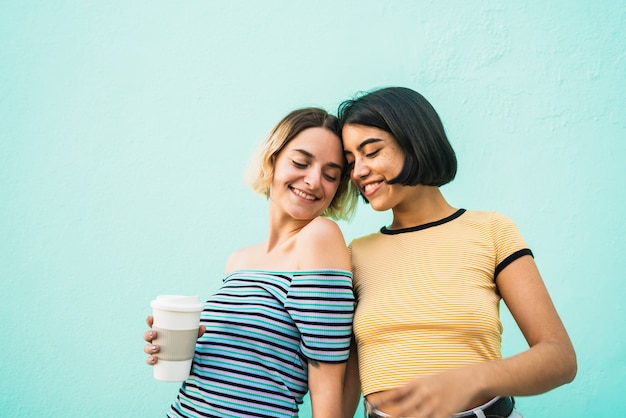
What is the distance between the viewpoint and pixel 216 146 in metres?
1.77

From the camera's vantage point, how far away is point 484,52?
1.66 m

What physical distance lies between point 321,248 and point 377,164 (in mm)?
239

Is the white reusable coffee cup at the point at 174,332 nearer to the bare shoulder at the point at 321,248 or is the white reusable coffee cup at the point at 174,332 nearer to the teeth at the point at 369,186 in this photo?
the bare shoulder at the point at 321,248

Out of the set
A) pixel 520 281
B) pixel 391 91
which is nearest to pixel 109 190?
pixel 391 91

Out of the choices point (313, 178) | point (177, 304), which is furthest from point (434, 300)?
point (177, 304)

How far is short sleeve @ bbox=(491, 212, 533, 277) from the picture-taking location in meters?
1.01

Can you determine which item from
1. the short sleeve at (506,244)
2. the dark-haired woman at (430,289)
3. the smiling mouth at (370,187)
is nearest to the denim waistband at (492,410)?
the dark-haired woman at (430,289)

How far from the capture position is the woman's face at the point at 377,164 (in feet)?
3.68

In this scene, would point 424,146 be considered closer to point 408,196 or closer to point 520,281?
point 408,196

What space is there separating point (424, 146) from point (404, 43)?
762 millimetres

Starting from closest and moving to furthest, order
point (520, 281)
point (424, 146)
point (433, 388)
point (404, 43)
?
point (433, 388)
point (520, 281)
point (424, 146)
point (404, 43)

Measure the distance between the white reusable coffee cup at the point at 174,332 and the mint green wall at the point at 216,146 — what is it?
728 millimetres

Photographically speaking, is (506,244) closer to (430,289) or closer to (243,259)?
(430,289)

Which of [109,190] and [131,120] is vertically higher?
[131,120]
